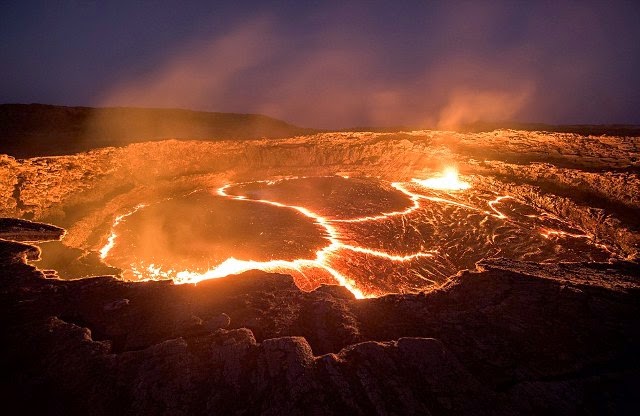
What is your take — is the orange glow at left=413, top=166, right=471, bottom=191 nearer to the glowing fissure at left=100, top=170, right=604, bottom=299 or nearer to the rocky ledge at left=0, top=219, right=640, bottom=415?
the glowing fissure at left=100, top=170, right=604, bottom=299

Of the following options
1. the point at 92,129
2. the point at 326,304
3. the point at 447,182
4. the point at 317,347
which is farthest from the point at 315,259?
the point at 92,129

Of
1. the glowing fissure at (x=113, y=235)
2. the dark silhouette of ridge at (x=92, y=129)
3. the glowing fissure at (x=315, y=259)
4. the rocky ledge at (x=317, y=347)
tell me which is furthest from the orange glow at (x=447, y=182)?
the glowing fissure at (x=113, y=235)

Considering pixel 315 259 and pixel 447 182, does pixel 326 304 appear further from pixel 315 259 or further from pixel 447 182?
pixel 447 182

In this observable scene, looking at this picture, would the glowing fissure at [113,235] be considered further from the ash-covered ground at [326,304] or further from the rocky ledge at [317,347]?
the rocky ledge at [317,347]

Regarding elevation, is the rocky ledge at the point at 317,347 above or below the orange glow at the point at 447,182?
below

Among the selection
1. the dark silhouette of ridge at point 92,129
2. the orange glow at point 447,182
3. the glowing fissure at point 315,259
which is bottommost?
the glowing fissure at point 315,259

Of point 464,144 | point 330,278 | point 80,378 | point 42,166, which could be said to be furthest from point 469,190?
point 42,166
